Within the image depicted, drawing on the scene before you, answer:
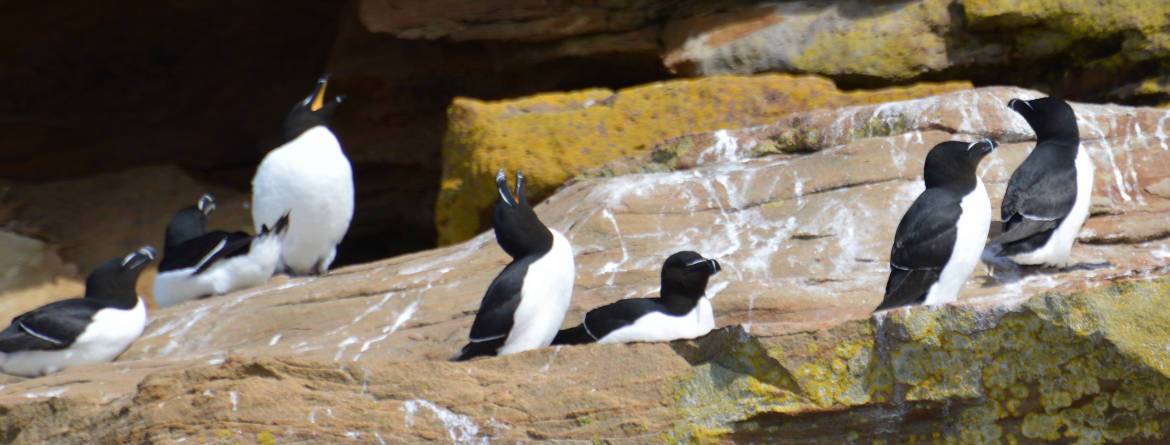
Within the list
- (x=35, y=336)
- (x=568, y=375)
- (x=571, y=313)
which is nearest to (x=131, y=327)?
(x=35, y=336)

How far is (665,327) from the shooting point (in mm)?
5820

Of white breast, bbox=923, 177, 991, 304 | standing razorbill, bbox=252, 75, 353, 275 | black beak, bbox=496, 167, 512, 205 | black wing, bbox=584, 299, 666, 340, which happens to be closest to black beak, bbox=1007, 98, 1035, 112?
white breast, bbox=923, 177, 991, 304

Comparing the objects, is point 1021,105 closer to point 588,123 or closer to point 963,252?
point 963,252

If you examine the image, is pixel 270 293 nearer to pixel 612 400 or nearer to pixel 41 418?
pixel 41 418

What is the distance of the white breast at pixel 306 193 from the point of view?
335 inches

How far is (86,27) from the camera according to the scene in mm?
12477

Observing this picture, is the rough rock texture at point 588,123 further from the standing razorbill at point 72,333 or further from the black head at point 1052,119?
the standing razorbill at point 72,333

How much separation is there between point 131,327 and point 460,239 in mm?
2690

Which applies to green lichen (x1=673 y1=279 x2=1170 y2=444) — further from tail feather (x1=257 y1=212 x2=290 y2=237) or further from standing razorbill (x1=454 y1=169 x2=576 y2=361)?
tail feather (x1=257 y1=212 x2=290 y2=237)

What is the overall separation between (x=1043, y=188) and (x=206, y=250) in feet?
16.5

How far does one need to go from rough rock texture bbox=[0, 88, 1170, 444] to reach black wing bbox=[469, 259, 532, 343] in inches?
16.4

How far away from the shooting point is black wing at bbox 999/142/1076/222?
6.04 m

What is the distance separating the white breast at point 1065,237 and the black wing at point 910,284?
706mm

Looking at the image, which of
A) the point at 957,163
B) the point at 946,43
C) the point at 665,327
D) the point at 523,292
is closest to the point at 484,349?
the point at 523,292
